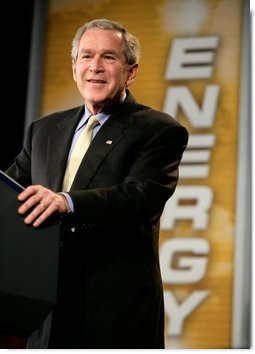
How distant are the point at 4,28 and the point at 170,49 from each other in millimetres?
887

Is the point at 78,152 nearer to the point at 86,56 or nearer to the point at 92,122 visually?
the point at 92,122

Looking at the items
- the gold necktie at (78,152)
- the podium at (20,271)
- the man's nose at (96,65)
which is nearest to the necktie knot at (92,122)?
the gold necktie at (78,152)

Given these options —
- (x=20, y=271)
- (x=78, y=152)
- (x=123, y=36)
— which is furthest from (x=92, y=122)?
(x=20, y=271)

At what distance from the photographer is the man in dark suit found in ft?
6.02

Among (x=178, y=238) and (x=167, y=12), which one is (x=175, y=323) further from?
(x=167, y=12)

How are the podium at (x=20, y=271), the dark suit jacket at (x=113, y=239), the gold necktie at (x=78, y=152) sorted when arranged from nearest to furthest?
1. the podium at (x=20, y=271)
2. the dark suit jacket at (x=113, y=239)
3. the gold necktie at (x=78, y=152)

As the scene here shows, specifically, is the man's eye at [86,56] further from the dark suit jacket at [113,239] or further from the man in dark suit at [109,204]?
the dark suit jacket at [113,239]

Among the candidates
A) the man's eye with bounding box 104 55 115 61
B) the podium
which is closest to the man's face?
the man's eye with bounding box 104 55 115 61

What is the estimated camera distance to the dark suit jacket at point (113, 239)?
183 cm

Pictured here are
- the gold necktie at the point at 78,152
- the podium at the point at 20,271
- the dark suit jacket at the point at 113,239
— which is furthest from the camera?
the gold necktie at the point at 78,152

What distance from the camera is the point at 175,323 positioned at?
402cm

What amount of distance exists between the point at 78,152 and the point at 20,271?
51cm

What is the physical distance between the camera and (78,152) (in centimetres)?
198

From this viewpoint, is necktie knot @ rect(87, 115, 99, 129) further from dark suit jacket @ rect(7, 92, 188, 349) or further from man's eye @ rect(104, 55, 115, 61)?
man's eye @ rect(104, 55, 115, 61)
